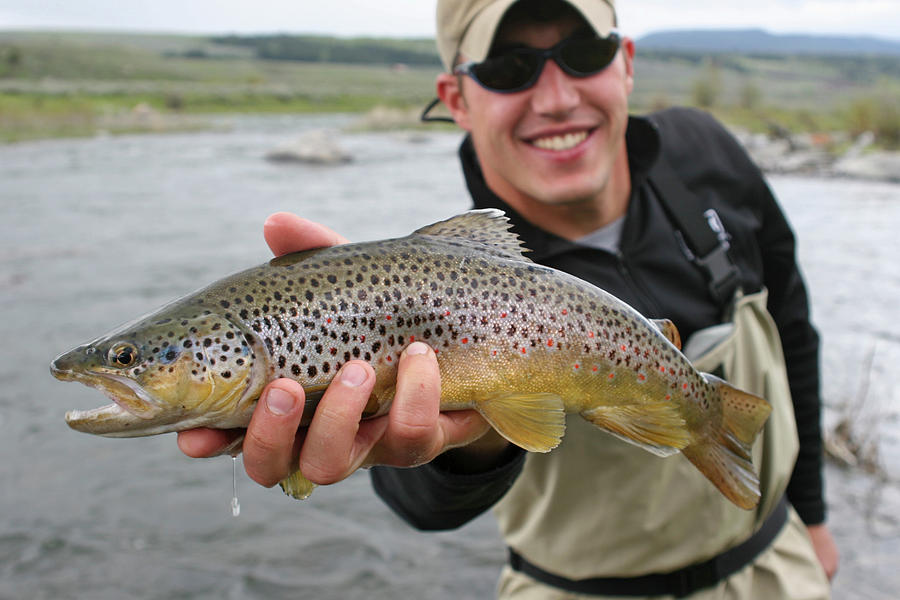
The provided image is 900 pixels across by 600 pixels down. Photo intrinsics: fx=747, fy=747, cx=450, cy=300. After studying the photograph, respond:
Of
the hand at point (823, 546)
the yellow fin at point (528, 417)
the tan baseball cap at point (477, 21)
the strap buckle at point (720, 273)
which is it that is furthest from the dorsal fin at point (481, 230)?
the hand at point (823, 546)

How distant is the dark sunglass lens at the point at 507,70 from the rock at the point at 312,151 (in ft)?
64.5

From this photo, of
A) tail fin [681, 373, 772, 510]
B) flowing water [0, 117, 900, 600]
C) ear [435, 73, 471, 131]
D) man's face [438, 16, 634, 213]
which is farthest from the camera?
flowing water [0, 117, 900, 600]

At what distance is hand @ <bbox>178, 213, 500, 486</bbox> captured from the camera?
1.52m

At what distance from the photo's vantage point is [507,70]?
2.56m

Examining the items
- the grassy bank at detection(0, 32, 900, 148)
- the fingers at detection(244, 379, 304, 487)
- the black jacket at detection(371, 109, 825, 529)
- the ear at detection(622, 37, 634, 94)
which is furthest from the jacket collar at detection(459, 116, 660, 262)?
the grassy bank at detection(0, 32, 900, 148)

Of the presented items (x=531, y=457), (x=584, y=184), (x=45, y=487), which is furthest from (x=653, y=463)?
(x=45, y=487)

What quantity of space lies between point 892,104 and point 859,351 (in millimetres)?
21531

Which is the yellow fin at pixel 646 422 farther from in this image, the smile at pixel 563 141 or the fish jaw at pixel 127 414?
the smile at pixel 563 141

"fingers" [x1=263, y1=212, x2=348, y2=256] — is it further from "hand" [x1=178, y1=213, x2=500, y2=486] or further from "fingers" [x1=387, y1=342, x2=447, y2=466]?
"fingers" [x1=387, y1=342, x2=447, y2=466]

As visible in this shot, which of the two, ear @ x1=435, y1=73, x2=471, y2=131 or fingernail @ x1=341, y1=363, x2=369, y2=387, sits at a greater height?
ear @ x1=435, y1=73, x2=471, y2=131

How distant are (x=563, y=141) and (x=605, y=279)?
50 centimetres

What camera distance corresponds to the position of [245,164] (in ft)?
67.7

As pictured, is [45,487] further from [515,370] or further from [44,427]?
[515,370]

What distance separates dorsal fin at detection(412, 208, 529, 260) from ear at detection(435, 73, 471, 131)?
3.72 ft
